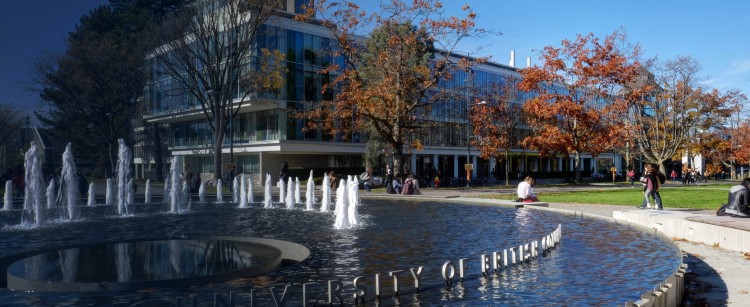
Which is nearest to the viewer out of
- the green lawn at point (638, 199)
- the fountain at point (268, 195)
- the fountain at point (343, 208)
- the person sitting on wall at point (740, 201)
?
the person sitting on wall at point (740, 201)

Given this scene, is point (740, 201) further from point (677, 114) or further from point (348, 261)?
point (677, 114)

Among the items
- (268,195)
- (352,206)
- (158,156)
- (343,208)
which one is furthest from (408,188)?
(158,156)

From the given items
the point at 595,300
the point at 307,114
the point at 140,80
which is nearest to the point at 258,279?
the point at 595,300

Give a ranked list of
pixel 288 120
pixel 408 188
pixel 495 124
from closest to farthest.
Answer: pixel 408 188 → pixel 288 120 → pixel 495 124

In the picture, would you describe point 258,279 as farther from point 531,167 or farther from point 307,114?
point 531,167

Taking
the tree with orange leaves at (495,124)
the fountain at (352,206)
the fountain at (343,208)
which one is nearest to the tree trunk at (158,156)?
the tree with orange leaves at (495,124)

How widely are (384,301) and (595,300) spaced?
2780mm

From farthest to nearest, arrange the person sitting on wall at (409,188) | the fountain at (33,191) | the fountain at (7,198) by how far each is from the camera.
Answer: the person sitting on wall at (409,188)
the fountain at (7,198)
the fountain at (33,191)

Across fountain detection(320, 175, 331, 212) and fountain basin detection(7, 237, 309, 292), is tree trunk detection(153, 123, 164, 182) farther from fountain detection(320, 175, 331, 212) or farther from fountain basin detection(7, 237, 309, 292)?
fountain basin detection(7, 237, 309, 292)

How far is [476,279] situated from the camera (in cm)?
974

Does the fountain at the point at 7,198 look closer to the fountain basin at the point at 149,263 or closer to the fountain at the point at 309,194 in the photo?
the fountain at the point at 309,194

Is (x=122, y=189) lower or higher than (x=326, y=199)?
higher

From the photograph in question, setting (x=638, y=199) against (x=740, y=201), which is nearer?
(x=740, y=201)

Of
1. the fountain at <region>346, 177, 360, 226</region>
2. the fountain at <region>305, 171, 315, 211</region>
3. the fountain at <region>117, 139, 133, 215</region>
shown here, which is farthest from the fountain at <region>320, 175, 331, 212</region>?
the fountain at <region>117, 139, 133, 215</region>
